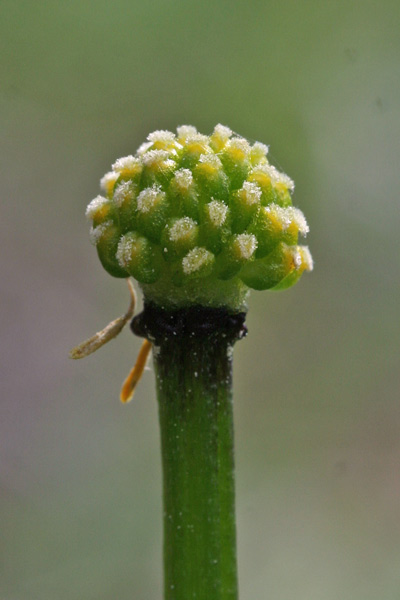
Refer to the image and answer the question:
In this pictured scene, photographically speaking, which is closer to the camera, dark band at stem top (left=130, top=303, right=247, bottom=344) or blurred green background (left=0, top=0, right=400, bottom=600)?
dark band at stem top (left=130, top=303, right=247, bottom=344)

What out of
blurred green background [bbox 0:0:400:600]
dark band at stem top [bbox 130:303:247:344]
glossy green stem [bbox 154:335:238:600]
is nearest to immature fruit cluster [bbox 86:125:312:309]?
dark band at stem top [bbox 130:303:247:344]

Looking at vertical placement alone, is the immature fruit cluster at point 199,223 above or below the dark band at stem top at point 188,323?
above

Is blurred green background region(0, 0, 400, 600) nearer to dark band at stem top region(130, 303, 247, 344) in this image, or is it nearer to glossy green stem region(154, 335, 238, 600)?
glossy green stem region(154, 335, 238, 600)

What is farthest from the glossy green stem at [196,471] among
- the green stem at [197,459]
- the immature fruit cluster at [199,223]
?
the immature fruit cluster at [199,223]

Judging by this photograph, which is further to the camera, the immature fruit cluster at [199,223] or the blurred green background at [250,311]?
the blurred green background at [250,311]

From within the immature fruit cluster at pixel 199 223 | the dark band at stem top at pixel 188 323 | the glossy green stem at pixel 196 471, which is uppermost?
the immature fruit cluster at pixel 199 223

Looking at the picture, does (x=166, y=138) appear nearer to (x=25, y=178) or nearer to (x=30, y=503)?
(x=30, y=503)

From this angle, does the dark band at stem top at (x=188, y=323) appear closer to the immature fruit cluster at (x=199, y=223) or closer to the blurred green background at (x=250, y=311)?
the immature fruit cluster at (x=199, y=223)

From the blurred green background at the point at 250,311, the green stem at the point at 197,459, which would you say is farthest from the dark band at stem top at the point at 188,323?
the blurred green background at the point at 250,311
